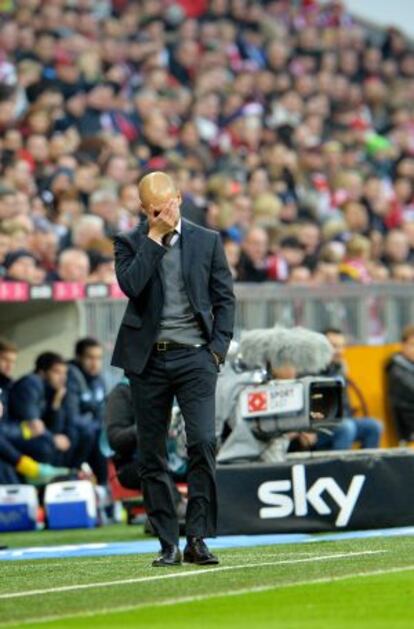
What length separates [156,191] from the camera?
10.0 m

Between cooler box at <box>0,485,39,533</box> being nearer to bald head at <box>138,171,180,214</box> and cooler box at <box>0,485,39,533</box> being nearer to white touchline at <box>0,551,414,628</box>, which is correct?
bald head at <box>138,171,180,214</box>

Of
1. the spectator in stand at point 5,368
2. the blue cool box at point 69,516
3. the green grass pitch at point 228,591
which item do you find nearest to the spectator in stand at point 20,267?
the spectator in stand at point 5,368

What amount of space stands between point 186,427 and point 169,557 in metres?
0.68

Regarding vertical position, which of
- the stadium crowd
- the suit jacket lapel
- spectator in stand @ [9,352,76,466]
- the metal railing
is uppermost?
the stadium crowd

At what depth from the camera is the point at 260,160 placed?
2562cm

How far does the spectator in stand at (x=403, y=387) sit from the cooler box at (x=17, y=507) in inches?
154

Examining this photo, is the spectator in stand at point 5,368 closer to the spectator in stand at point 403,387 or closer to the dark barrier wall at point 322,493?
the dark barrier wall at point 322,493

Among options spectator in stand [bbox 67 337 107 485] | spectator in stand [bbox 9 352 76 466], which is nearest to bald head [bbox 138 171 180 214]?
spectator in stand [bbox 9 352 76 466]

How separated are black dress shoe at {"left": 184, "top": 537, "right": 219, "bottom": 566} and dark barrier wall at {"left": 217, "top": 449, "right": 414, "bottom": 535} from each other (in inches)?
122

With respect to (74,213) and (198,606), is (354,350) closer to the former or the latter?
(74,213)

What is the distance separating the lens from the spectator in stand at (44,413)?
16312 millimetres

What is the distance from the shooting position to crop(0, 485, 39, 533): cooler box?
50.9 feet

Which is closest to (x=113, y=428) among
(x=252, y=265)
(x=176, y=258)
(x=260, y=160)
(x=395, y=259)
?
(x=176, y=258)

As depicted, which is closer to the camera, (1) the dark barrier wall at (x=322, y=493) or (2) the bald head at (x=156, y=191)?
(2) the bald head at (x=156, y=191)
